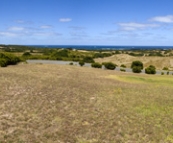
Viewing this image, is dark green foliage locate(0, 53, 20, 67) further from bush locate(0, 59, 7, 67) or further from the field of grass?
the field of grass

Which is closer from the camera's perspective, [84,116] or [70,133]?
[70,133]

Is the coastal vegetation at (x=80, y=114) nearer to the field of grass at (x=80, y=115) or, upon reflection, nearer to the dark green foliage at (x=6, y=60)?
the field of grass at (x=80, y=115)

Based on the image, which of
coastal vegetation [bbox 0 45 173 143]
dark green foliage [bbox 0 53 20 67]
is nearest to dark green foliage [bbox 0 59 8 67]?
dark green foliage [bbox 0 53 20 67]

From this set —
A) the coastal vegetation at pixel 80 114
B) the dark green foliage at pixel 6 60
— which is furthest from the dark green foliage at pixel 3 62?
the coastal vegetation at pixel 80 114

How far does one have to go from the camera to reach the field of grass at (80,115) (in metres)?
11.5

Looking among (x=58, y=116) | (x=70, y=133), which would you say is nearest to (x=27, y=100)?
(x=58, y=116)

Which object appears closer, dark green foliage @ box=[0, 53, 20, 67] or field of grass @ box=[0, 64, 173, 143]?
field of grass @ box=[0, 64, 173, 143]

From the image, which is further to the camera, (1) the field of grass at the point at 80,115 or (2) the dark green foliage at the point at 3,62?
(2) the dark green foliage at the point at 3,62

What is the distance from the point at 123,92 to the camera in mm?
21422

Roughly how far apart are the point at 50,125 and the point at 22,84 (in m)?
9.30

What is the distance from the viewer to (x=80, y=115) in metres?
14.3

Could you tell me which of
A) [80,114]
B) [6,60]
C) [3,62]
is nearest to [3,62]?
[3,62]

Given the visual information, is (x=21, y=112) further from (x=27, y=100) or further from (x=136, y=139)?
(x=136, y=139)

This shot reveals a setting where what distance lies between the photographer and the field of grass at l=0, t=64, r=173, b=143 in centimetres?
1151
